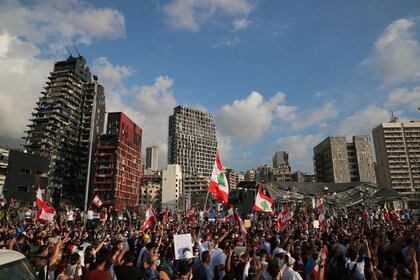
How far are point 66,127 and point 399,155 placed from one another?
5912 inches

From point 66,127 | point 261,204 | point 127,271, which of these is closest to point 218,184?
point 261,204

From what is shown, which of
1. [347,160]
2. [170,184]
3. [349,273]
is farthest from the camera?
[170,184]

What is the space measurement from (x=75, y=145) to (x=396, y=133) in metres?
147

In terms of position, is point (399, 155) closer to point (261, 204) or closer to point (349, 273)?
point (261, 204)

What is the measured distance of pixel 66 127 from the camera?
4966 inches

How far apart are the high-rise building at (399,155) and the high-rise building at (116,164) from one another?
118312 mm

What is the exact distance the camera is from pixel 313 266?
8641 mm

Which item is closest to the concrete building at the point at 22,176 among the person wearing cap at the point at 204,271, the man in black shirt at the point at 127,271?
the man in black shirt at the point at 127,271

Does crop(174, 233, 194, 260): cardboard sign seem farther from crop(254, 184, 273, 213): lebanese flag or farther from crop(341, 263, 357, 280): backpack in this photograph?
crop(254, 184, 273, 213): lebanese flag

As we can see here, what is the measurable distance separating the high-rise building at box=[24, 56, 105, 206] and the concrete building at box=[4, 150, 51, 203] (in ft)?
166

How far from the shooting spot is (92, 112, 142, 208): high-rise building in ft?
381

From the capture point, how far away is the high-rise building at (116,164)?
116000 mm

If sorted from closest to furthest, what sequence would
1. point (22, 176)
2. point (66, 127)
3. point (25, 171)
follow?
point (22, 176), point (25, 171), point (66, 127)

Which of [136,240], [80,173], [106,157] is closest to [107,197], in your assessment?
[106,157]
